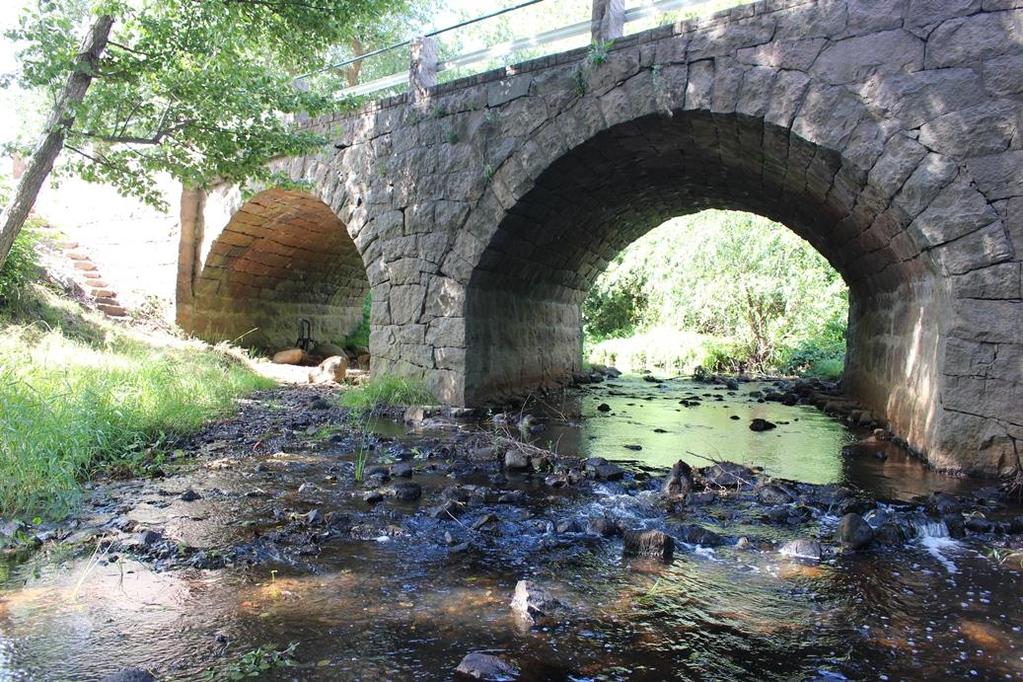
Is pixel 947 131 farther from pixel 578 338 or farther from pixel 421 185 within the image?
pixel 578 338

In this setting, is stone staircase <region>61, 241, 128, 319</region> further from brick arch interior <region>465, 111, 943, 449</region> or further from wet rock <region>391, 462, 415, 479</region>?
wet rock <region>391, 462, 415, 479</region>

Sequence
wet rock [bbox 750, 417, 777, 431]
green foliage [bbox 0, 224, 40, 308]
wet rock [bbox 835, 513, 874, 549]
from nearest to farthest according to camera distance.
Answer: wet rock [bbox 835, 513, 874, 549] < wet rock [bbox 750, 417, 777, 431] < green foliage [bbox 0, 224, 40, 308]

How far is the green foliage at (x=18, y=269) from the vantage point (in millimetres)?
8336

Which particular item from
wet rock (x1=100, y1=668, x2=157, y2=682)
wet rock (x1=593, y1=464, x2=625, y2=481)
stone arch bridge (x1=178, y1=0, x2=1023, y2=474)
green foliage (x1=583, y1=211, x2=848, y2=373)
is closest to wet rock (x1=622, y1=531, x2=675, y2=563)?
wet rock (x1=593, y1=464, x2=625, y2=481)

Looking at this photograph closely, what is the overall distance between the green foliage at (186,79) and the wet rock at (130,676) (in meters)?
5.83

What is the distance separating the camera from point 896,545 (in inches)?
131

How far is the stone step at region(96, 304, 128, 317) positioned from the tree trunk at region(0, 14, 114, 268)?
13.1 feet

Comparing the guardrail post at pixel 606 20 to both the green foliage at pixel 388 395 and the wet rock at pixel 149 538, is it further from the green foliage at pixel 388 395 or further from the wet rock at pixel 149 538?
the wet rock at pixel 149 538

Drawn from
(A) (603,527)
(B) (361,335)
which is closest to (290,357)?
(B) (361,335)

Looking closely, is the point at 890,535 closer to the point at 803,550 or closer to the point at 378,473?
the point at 803,550

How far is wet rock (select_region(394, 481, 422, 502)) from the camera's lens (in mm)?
4012

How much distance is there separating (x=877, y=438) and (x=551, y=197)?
399 centimetres

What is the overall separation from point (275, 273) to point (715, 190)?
778cm

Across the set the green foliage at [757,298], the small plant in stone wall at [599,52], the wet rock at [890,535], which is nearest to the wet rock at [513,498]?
the wet rock at [890,535]
